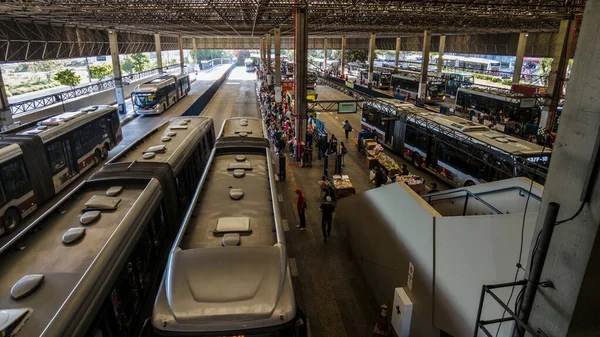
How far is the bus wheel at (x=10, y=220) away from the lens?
11695mm

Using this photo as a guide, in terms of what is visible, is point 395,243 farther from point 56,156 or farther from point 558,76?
point 558,76

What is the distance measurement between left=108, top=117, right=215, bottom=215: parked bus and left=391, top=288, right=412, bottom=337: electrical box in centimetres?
638

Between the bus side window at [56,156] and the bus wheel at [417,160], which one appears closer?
the bus side window at [56,156]

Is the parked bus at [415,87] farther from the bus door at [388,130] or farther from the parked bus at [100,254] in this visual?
the parked bus at [100,254]

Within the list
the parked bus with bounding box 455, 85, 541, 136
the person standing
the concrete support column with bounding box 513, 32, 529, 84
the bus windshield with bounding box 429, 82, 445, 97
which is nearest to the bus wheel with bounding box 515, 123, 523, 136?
the parked bus with bounding box 455, 85, 541, 136

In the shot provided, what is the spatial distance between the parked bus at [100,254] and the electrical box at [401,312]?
4.74m

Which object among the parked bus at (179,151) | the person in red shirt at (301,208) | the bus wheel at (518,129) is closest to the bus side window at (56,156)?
the parked bus at (179,151)

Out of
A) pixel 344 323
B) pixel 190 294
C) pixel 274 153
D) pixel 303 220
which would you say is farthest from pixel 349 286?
pixel 274 153

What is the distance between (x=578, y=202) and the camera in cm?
356

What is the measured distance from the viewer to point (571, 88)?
3.64 metres

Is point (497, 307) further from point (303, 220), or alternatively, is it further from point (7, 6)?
point (7, 6)

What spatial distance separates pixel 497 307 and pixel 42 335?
5.49 meters

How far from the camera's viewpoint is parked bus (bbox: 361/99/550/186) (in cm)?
1285

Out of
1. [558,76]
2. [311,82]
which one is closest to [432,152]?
[558,76]
